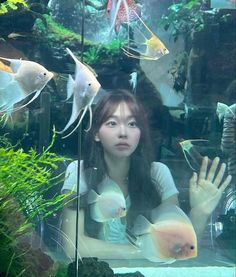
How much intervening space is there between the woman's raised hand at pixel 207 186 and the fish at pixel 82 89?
866 millimetres

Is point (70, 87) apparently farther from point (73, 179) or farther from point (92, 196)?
point (92, 196)

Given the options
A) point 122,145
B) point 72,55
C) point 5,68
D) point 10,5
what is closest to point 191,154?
point 122,145

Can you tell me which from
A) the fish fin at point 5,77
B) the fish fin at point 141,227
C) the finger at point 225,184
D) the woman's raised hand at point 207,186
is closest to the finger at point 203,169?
the woman's raised hand at point 207,186

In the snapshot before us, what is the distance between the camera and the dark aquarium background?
299 cm

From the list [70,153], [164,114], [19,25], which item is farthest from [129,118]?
[19,25]

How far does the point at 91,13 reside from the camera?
9.87 ft

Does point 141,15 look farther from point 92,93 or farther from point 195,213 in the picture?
point 195,213

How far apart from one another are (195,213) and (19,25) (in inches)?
66.2

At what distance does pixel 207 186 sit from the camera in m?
3.23

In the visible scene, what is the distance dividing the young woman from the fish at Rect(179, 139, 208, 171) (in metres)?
0.17

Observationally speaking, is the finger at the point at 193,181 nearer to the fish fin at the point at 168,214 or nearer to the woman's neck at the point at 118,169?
the fish fin at the point at 168,214

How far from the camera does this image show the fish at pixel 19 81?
2.86 metres

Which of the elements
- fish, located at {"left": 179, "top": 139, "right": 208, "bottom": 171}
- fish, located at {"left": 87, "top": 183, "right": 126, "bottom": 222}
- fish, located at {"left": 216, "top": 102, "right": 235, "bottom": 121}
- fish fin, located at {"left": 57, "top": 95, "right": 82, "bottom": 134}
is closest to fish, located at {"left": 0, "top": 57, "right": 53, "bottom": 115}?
fish fin, located at {"left": 57, "top": 95, "right": 82, "bottom": 134}

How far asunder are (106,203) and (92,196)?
0.10 metres
